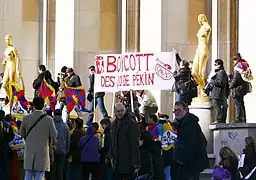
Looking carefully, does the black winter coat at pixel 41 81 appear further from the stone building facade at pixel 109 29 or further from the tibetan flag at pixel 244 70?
the tibetan flag at pixel 244 70

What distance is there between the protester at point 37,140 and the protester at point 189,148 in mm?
2750

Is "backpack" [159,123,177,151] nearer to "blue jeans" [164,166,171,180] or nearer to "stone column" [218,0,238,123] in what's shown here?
"blue jeans" [164,166,171,180]

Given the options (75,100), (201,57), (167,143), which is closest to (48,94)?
(75,100)

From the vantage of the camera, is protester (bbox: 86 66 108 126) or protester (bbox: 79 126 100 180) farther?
protester (bbox: 86 66 108 126)

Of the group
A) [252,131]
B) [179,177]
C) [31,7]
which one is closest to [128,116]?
[179,177]

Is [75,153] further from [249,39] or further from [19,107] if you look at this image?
[249,39]

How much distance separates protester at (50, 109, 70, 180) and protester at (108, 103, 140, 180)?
9.77ft

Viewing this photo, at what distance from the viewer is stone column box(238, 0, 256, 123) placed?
79.3ft

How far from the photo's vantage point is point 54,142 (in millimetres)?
18156

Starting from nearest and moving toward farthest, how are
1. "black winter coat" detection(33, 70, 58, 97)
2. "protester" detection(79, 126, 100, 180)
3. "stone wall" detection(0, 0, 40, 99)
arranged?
"protester" detection(79, 126, 100, 180) < "black winter coat" detection(33, 70, 58, 97) < "stone wall" detection(0, 0, 40, 99)

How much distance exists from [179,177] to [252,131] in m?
5.80

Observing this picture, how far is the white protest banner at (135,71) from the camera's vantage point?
22.7 m

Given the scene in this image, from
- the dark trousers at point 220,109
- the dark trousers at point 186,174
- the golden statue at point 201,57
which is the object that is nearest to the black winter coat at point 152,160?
the dark trousers at point 186,174

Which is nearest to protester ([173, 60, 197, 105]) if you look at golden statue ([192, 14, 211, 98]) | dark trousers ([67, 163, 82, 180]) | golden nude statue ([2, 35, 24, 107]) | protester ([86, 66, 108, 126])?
golden statue ([192, 14, 211, 98])
